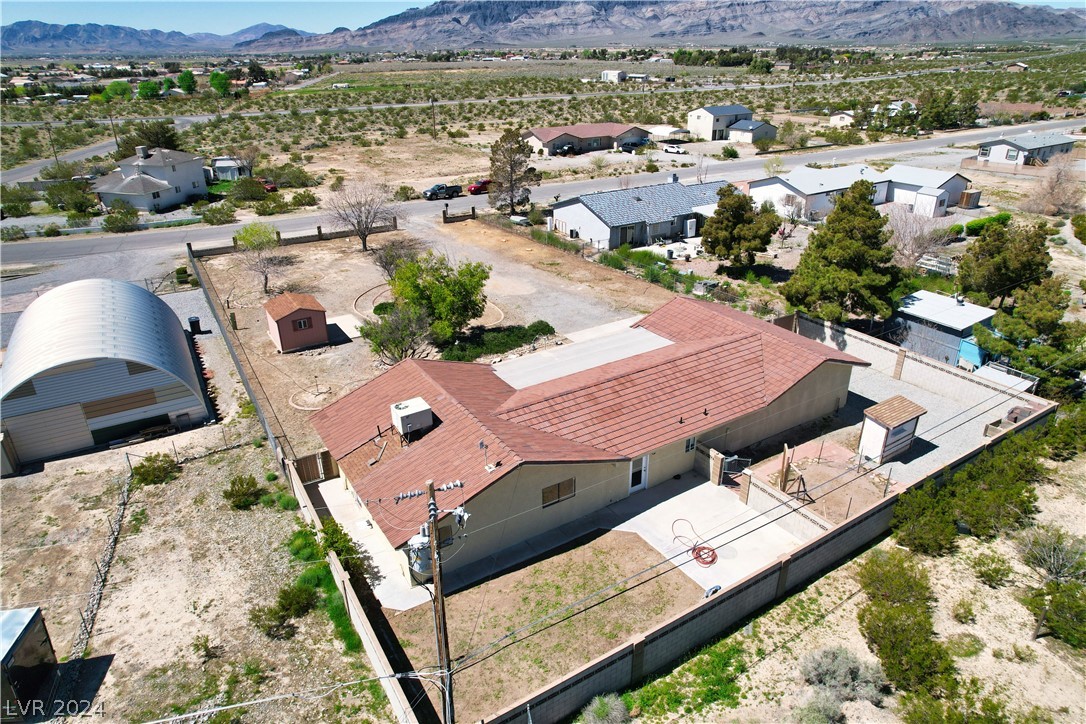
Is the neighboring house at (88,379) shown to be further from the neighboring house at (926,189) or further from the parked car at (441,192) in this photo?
the neighboring house at (926,189)

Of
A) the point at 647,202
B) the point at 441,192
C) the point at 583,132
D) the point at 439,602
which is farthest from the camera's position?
the point at 583,132

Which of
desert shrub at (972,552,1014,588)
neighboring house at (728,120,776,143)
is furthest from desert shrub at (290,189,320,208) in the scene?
neighboring house at (728,120,776,143)

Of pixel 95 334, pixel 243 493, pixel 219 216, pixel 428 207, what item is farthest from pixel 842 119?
pixel 243 493

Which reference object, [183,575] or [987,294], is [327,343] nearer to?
[183,575]

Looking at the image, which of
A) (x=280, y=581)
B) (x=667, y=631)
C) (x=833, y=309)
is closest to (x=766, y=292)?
(x=833, y=309)

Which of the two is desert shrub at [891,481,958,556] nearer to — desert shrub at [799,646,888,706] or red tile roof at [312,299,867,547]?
desert shrub at [799,646,888,706]

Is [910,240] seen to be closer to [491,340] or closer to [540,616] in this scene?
[491,340]
